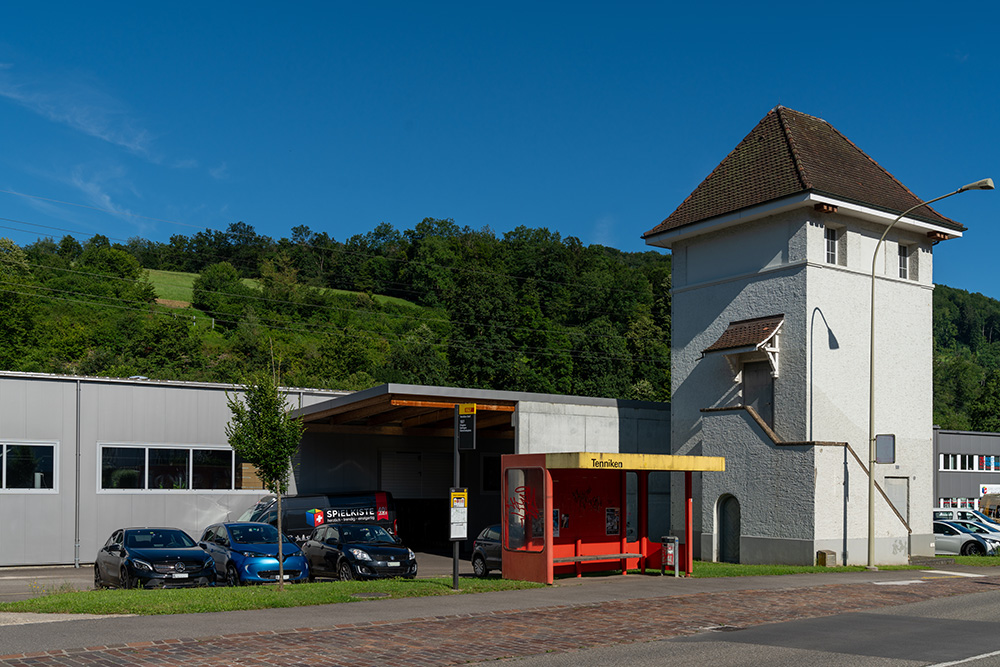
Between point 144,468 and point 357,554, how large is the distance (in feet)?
34.6

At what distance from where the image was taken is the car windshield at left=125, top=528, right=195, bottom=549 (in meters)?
20.2

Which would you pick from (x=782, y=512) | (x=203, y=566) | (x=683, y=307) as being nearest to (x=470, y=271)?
(x=683, y=307)

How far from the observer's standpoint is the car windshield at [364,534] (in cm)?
2234

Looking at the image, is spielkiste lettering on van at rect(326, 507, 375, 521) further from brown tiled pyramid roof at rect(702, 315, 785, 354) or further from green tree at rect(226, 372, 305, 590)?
brown tiled pyramid roof at rect(702, 315, 785, 354)

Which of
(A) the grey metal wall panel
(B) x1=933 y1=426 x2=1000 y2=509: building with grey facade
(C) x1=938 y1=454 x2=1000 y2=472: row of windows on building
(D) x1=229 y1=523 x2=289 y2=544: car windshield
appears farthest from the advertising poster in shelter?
(C) x1=938 y1=454 x2=1000 y2=472: row of windows on building

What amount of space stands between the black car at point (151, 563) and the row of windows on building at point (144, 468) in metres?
7.66

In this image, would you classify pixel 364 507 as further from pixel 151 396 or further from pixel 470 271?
pixel 470 271

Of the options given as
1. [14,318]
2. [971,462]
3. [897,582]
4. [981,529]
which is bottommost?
[981,529]

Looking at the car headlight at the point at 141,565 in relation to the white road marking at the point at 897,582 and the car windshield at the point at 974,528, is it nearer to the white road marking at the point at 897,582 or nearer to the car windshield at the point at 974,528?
the white road marking at the point at 897,582

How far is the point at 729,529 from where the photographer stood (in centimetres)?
2900

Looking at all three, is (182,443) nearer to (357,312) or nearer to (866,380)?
(866,380)

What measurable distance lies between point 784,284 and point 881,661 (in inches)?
742

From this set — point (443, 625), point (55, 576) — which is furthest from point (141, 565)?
point (443, 625)

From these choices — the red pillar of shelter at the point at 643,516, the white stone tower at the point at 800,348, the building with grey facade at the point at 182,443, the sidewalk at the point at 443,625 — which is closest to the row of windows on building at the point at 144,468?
the building with grey facade at the point at 182,443
